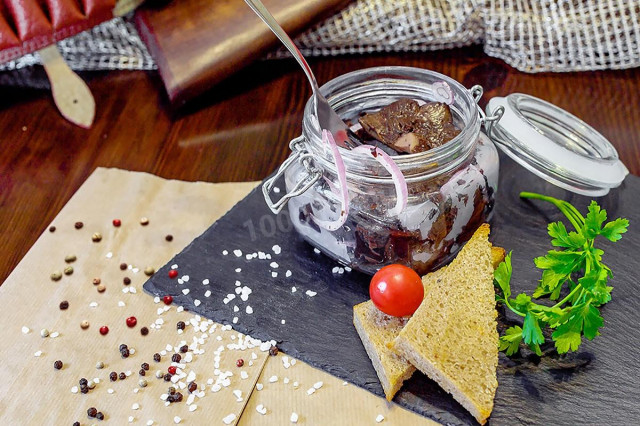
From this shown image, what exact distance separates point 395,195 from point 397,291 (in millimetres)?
255

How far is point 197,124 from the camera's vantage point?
9.05ft

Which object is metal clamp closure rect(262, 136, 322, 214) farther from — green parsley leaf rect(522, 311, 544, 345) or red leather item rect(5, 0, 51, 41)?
red leather item rect(5, 0, 51, 41)

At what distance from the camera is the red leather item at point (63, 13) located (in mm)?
2703

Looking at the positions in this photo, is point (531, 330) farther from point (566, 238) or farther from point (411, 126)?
point (411, 126)

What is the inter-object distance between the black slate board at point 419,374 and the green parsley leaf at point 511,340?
0.03 metres

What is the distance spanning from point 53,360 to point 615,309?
1.51m

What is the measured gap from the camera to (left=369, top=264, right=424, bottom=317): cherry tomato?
1779 mm

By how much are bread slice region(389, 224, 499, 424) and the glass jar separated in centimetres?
11

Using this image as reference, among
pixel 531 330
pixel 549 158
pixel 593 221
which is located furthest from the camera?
pixel 549 158

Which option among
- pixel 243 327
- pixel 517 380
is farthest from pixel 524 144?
pixel 243 327

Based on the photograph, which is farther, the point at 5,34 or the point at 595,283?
the point at 5,34

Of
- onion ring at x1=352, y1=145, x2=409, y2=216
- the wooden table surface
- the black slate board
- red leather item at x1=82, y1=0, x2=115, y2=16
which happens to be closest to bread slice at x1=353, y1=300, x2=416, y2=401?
the black slate board

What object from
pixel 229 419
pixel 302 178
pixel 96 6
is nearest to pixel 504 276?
pixel 302 178

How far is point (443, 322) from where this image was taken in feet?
5.76
